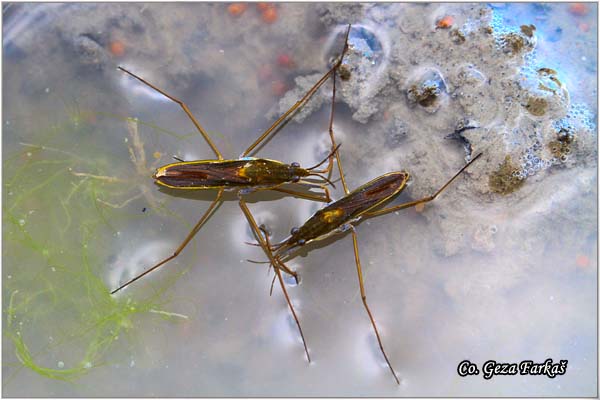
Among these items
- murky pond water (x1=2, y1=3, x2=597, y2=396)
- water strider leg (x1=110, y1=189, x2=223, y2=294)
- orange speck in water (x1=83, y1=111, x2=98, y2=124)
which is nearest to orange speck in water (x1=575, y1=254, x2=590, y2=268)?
murky pond water (x1=2, y1=3, x2=597, y2=396)

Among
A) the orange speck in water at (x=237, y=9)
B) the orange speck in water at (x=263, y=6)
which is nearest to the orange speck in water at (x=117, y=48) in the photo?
the orange speck in water at (x=237, y=9)

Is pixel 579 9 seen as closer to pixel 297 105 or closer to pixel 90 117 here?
pixel 297 105

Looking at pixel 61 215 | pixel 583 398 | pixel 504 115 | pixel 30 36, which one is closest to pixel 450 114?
pixel 504 115

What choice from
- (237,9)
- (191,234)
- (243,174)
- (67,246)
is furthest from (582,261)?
(67,246)

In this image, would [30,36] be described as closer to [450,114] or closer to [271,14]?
[271,14]

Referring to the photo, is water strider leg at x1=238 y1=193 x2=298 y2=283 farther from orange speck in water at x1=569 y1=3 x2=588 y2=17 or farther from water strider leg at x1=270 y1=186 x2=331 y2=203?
orange speck in water at x1=569 y1=3 x2=588 y2=17

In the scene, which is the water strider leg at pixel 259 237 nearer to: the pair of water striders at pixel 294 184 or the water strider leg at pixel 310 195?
the pair of water striders at pixel 294 184
